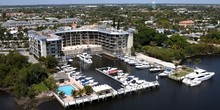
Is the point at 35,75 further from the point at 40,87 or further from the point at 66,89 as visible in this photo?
the point at 66,89

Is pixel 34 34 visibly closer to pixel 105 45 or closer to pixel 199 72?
pixel 105 45

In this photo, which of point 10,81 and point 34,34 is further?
point 34,34

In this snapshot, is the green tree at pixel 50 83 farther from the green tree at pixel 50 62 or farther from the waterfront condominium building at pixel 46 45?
the waterfront condominium building at pixel 46 45

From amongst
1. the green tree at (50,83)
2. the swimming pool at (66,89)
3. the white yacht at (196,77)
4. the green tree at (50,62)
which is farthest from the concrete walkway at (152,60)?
the green tree at (50,83)

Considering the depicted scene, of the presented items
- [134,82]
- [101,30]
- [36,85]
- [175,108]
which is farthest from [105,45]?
[175,108]

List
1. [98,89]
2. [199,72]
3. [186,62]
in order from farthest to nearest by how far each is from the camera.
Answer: [186,62] < [199,72] < [98,89]

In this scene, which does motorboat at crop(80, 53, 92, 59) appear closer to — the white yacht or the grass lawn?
the grass lawn

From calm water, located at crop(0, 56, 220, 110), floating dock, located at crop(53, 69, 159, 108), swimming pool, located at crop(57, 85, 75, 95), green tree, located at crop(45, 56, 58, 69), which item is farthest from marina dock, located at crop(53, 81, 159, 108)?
green tree, located at crop(45, 56, 58, 69)

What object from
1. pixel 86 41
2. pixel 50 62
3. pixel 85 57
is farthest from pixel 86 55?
pixel 50 62
